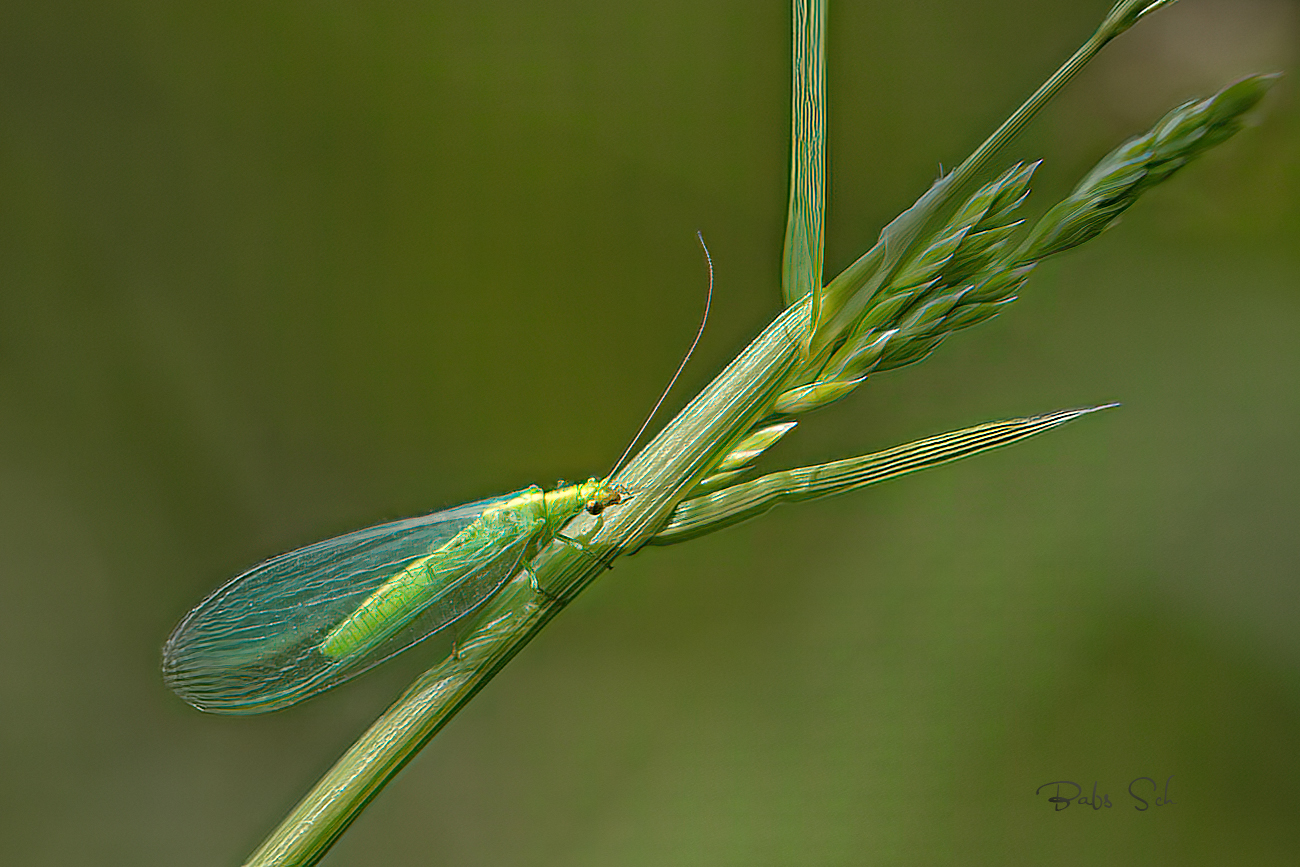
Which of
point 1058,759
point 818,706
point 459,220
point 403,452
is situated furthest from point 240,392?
point 1058,759

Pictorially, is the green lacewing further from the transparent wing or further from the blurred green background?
the blurred green background

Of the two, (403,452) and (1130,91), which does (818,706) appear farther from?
(1130,91)
